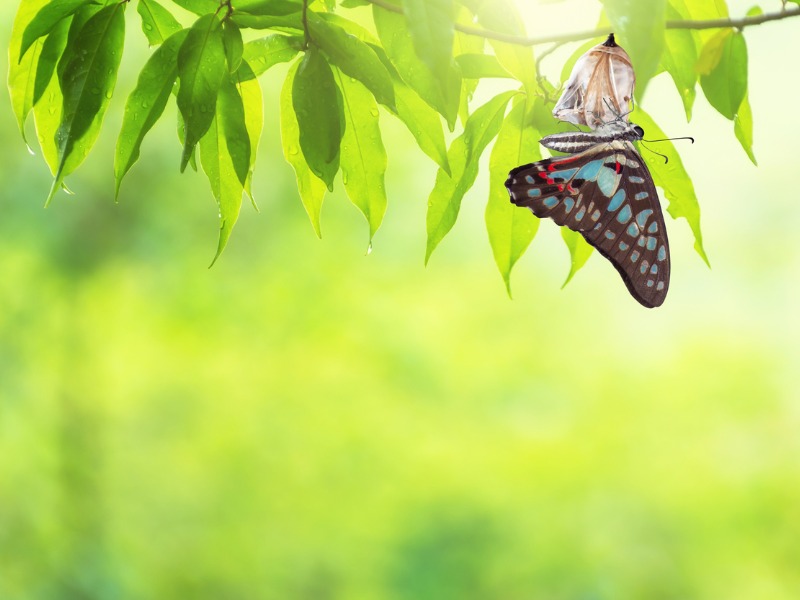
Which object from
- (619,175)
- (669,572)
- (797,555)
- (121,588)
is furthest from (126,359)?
(619,175)

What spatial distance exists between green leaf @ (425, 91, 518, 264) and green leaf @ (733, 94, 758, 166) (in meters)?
0.14

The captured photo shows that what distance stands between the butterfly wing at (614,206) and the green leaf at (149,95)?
21 cm

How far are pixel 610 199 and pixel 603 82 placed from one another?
0.07 meters

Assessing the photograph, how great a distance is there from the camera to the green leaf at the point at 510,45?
1.44ft

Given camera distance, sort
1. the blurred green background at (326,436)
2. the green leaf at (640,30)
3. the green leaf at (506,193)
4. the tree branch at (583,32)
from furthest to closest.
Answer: the blurred green background at (326,436) → the green leaf at (506,193) → the tree branch at (583,32) → the green leaf at (640,30)

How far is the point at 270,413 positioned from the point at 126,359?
0.81m

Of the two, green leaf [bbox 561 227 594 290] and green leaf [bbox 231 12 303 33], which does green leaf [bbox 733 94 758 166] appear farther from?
green leaf [bbox 231 12 303 33]

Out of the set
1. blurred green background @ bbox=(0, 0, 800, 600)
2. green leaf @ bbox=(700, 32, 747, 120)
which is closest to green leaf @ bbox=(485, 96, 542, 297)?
green leaf @ bbox=(700, 32, 747, 120)

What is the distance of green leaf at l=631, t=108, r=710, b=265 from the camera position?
0.53 metres

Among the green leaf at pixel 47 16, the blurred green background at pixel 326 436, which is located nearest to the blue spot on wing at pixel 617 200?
the green leaf at pixel 47 16

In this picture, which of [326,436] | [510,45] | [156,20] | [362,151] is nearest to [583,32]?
[510,45]

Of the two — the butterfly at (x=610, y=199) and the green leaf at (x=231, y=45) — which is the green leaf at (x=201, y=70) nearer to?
the green leaf at (x=231, y=45)

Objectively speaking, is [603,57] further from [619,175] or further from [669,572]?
[669,572]

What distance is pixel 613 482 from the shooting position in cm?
402
